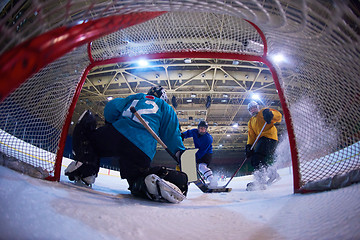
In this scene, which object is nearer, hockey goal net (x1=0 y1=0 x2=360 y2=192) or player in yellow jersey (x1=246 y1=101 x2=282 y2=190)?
hockey goal net (x1=0 y1=0 x2=360 y2=192)

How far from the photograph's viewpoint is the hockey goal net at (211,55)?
0.57m

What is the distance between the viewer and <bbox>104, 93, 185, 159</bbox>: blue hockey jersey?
1.35 meters

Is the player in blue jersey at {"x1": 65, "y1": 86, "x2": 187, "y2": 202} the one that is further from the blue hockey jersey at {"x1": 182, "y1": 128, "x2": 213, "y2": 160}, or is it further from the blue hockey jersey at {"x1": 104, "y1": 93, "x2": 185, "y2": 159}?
the blue hockey jersey at {"x1": 182, "y1": 128, "x2": 213, "y2": 160}

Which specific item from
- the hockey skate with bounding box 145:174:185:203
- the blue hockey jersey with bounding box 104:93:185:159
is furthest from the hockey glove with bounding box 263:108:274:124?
the hockey skate with bounding box 145:174:185:203

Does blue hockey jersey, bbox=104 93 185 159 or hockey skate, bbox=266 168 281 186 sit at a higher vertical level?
blue hockey jersey, bbox=104 93 185 159

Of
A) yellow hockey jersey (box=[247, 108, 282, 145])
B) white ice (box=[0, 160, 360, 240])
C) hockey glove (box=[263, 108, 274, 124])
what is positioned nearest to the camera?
white ice (box=[0, 160, 360, 240])

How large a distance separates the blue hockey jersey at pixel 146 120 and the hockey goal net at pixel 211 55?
1.65ft

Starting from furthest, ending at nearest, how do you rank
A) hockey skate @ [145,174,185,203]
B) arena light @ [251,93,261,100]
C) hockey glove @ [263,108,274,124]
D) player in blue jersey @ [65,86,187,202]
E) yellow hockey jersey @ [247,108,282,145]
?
arena light @ [251,93,261,100] → yellow hockey jersey @ [247,108,282,145] → hockey glove @ [263,108,274,124] → player in blue jersey @ [65,86,187,202] → hockey skate @ [145,174,185,203]

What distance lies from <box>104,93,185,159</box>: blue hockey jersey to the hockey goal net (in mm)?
502

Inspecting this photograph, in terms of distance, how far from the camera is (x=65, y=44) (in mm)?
428

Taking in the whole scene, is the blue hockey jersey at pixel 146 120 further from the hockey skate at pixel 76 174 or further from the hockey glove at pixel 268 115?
the hockey glove at pixel 268 115

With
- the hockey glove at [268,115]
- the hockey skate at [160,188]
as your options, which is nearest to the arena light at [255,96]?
the hockey glove at [268,115]

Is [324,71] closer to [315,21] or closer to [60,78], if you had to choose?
[315,21]

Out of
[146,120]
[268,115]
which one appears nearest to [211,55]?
[146,120]
